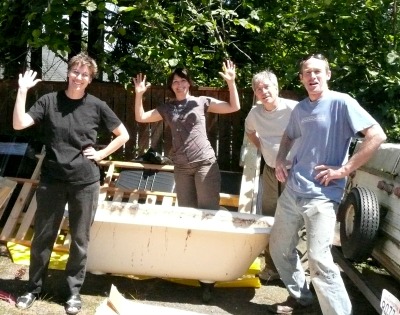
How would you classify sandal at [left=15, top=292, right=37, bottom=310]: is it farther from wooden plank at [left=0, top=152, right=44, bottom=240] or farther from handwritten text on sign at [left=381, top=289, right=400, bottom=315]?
handwritten text on sign at [left=381, top=289, right=400, bottom=315]

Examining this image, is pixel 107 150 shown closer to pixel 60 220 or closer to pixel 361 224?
pixel 60 220

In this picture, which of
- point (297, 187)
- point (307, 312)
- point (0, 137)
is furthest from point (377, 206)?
point (0, 137)

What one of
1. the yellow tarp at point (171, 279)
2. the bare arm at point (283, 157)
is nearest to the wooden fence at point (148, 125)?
the yellow tarp at point (171, 279)

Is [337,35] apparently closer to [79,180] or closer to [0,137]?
[79,180]

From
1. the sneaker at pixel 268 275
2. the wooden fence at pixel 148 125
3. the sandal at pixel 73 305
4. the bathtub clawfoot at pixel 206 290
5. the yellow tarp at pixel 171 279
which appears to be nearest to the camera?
the sandal at pixel 73 305

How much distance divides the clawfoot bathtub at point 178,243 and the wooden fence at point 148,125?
241 cm

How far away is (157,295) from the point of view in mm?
4008

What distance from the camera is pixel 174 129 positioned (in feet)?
12.8

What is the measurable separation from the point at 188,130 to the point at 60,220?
1128mm

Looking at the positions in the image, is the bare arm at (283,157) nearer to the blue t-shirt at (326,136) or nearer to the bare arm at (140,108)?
the blue t-shirt at (326,136)

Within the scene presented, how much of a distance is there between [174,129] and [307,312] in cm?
163

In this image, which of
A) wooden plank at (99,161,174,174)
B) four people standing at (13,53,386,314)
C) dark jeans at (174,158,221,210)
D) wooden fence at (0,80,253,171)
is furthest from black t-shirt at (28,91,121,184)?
wooden fence at (0,80,253,171)

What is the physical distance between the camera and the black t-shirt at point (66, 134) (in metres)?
3.32

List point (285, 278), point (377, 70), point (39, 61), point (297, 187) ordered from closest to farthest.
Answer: point (297, 187)
point (285, 278)
point (377, 70)
point (39, 61)
